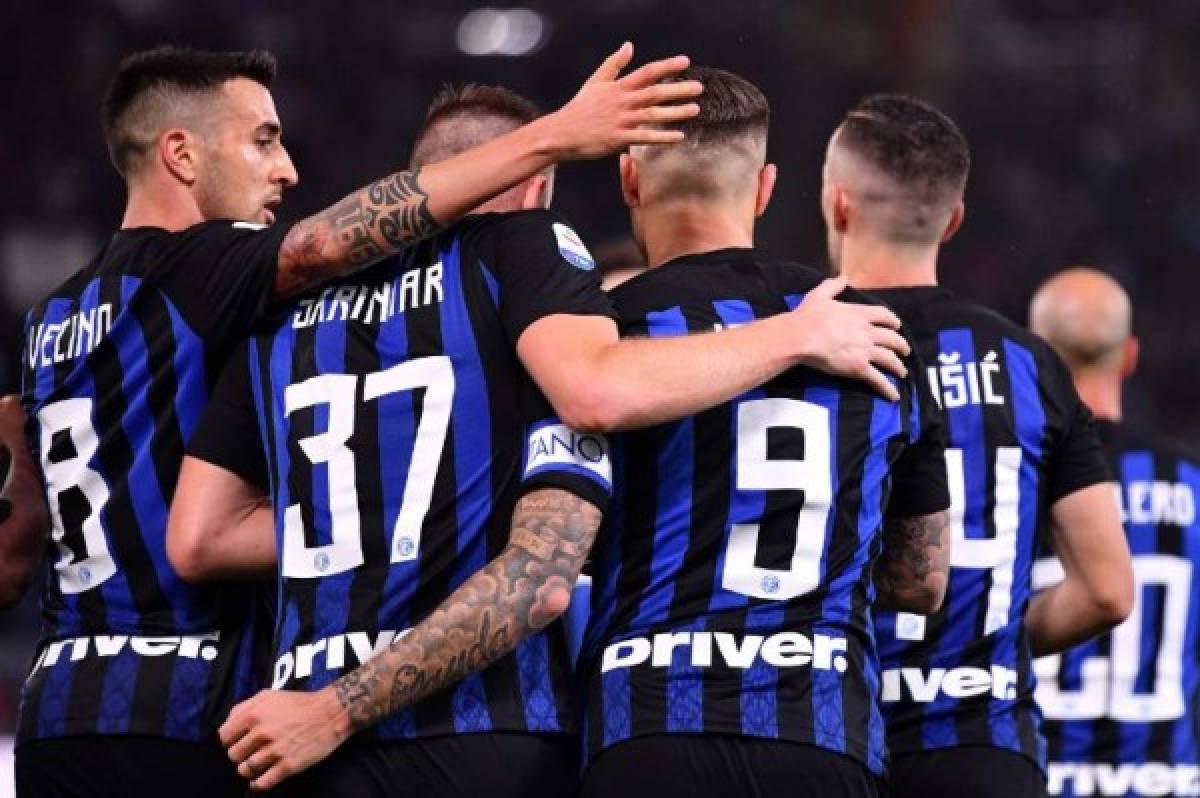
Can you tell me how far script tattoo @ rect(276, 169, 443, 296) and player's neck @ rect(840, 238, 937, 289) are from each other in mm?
1135

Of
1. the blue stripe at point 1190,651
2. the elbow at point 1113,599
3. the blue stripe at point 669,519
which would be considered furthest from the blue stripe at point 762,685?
the blue stripe at point 1190,651

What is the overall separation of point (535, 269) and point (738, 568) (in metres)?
0.57

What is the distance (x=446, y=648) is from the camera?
2.83 meters

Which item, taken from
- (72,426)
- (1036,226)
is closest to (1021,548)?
(72,426)

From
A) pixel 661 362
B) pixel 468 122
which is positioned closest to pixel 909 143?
pixel 468 122

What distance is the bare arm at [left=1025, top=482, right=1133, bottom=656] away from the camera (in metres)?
3.80

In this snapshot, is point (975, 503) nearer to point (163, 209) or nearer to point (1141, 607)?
point (1141, 607)

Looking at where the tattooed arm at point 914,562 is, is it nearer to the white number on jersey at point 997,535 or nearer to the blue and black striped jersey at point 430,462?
the white number on jersey at point 997,535

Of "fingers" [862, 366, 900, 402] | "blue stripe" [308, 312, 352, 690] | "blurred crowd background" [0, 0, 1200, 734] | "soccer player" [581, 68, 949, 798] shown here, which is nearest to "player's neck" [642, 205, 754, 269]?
"soccer player" [581, 68, 949, 798]

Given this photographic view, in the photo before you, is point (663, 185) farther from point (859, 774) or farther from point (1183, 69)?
point (1183, 69)

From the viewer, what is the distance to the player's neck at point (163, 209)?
12.4ft

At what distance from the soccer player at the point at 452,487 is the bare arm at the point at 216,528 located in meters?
0.09

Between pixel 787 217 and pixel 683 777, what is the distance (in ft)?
25.1

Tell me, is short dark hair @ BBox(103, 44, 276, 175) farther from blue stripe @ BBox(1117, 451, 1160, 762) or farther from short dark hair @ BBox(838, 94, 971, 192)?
blue stripe @ BBox(1117, 451, 1160, 762)
